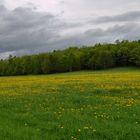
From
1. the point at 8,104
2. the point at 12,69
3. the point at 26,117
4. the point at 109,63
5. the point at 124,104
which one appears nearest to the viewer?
the point at 26,117

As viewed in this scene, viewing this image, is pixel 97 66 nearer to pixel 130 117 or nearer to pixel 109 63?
pixel 109 63

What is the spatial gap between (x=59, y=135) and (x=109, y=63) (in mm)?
126660

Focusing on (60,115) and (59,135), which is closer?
(59,135)

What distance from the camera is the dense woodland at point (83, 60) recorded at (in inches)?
5531

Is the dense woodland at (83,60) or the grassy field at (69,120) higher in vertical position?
the dense woodland at (83,60)

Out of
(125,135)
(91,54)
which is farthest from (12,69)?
(125,135)

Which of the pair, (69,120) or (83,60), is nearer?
(69,120)

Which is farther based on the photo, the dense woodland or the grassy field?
the dense woodland

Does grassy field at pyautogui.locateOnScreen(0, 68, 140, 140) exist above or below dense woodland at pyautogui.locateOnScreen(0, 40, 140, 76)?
below

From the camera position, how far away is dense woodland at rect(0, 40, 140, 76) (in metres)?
140

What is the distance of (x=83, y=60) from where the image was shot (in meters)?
150

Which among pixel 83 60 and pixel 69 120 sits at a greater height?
pixel 83 60

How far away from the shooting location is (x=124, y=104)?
22.1 meters

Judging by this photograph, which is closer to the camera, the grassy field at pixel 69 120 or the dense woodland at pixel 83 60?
the grassy field at pixel 69 120
